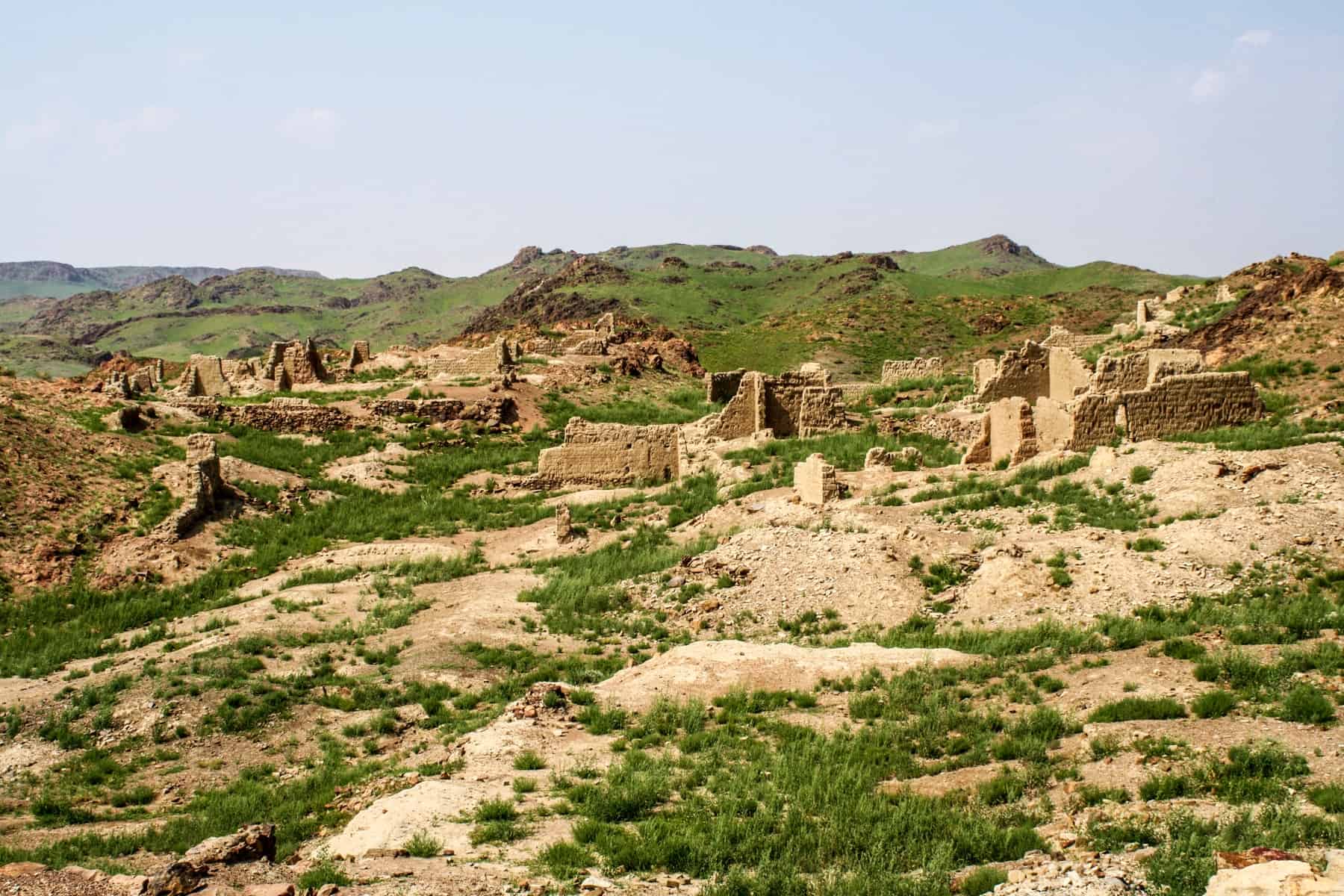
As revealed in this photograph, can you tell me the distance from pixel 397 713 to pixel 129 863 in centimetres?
434

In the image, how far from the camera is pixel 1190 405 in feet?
63.7

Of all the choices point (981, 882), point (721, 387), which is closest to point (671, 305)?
point (721, 387)

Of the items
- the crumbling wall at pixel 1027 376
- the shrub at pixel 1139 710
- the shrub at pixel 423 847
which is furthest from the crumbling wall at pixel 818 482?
the shrub at pixel 423 847

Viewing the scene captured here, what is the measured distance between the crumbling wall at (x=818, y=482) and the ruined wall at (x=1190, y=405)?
506 cm

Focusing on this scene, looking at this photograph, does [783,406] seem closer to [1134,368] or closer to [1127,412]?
[1134,368]

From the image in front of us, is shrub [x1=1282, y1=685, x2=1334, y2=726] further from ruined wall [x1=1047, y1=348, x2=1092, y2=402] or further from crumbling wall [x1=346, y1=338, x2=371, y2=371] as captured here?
crumbling wall [x1=346, y1=338, x2=371, y2=371]

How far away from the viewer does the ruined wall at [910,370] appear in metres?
34.1

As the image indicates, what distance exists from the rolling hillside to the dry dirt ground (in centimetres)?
4091

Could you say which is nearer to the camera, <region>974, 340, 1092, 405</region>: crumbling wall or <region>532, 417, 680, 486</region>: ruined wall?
<region>532, 417, 680, 486</region>: ruined wall

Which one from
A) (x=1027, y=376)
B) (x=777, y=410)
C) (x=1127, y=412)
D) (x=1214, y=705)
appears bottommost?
(x=1214, y=705)

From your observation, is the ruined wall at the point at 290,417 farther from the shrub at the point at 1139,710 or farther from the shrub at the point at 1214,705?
the shrub at the point at 1214,705

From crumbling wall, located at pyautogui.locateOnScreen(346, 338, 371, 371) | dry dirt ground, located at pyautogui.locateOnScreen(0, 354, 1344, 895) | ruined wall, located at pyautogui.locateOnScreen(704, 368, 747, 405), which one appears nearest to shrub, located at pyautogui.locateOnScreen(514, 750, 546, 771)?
dry dirt ground, located at pyautogui.locateOnScreen(0, 354, 1344, 895)

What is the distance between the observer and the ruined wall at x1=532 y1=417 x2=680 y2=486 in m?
25.7

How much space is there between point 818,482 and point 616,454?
750 cm
